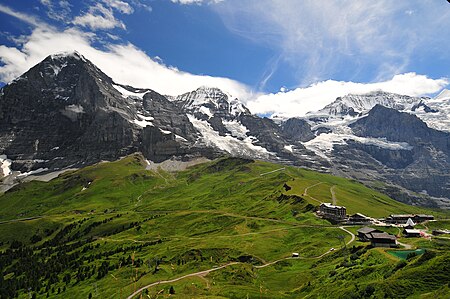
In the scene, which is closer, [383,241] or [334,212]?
[383,241]

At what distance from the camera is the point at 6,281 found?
198 meters

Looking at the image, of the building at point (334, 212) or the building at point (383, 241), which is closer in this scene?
the building at point (383, 241)

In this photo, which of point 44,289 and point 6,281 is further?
point 6,281

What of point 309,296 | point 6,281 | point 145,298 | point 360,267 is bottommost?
point 6,281

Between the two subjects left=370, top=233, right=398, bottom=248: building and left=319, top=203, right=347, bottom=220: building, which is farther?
left=319, top=203, right=347, bottom=220: building

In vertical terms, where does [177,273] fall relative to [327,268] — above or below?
below

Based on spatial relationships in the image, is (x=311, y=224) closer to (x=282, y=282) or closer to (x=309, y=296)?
(x=282, y=282)

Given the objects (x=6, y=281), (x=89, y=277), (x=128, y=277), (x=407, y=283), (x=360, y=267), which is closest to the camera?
(x=407, y=283)

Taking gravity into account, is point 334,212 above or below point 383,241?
below

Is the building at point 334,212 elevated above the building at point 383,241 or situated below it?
below

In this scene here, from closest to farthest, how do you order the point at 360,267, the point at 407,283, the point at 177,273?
1. the point at 407,283
2. the point at 360,267
3. the point at 177,273

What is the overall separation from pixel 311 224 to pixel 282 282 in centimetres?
7717

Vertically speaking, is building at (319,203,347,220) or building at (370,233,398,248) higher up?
building at (370,233,398,248)

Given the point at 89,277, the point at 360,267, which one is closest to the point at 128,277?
the point at 89,277
